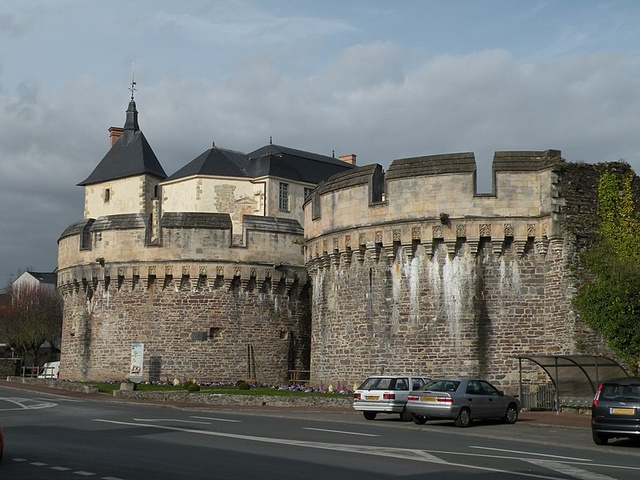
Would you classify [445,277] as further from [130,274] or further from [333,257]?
[130,274]

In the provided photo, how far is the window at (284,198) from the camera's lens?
4928 centimetres

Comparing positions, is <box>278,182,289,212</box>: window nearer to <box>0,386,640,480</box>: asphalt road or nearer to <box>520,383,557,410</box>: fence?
<box>520,383,557,410</box>: fence

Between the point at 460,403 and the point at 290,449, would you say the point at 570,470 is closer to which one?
the point at 290,449

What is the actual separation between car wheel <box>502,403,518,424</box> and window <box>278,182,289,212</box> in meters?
29.1

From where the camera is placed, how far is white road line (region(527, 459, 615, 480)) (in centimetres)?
1144

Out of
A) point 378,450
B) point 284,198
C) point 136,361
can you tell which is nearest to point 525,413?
point 378,450

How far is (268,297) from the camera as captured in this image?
125 ft

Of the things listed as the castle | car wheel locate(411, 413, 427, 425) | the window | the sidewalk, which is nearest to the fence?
the sidewalk

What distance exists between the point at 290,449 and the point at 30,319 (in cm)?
5602

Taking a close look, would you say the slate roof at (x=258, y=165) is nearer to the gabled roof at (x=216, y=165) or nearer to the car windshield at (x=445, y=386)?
the gabled roof at (x=216, y=165)

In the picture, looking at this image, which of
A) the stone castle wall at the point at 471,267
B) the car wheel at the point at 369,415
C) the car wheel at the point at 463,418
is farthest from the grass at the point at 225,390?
the car wheel at the point at 463,418

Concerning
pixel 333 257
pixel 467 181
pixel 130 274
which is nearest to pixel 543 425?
pixel 467 181

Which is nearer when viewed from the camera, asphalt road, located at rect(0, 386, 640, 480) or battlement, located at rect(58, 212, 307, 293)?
asphalt road, located at rect(0, 386, 640, 480)

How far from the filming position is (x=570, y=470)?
39.8 ft
